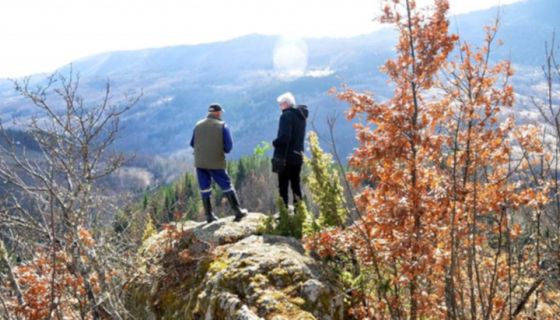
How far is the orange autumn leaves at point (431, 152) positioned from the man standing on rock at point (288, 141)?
2791 millimetres

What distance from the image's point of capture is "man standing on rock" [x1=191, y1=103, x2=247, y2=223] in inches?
343

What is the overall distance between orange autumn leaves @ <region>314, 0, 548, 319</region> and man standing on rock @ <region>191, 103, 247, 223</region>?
3708mm

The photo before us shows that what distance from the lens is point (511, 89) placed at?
5.20 metres

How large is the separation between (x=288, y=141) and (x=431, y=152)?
3503mm

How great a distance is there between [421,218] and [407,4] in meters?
2.38

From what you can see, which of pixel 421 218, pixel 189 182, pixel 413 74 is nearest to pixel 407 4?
pixel 413 74

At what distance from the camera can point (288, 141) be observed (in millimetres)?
8312

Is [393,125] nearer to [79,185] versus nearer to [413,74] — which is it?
[413,74]

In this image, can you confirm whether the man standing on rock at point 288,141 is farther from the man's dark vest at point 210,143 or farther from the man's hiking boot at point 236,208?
the man's dark vest at point 210,143

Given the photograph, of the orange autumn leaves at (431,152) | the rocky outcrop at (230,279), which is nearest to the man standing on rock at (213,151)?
the rocky outcrop at (230,279)

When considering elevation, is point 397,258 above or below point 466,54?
below

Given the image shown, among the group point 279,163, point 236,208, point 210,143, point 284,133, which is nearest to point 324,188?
point 279,163

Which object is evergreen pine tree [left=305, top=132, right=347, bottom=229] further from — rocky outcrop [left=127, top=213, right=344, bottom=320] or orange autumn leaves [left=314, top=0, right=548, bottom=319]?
orange autumn leaves [left=314, top=0, right=548, bottom=319]

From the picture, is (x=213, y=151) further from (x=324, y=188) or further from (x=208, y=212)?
(x=324, y=188)
